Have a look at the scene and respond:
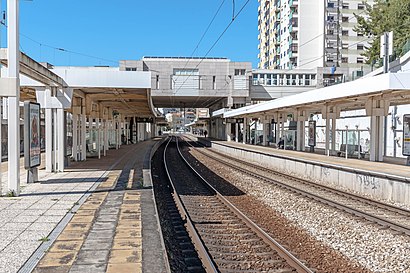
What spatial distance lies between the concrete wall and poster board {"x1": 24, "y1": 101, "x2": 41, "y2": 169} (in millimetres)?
10808

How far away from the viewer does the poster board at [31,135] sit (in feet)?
39.5

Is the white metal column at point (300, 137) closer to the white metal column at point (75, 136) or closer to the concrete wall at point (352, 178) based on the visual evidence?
the concrete wall at point (352, 178)

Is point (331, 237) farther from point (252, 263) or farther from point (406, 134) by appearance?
point (406, 134)

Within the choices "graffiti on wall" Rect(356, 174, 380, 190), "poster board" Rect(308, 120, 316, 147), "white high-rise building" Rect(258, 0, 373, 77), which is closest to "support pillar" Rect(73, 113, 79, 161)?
"graffiti on wall" Rect(356, 174, 380, 190)

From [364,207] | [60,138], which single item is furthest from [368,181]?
[60,138]

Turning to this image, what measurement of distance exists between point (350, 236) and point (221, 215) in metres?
3.10

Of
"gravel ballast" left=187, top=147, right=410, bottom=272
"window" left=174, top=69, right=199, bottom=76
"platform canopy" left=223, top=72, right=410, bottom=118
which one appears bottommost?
"gravel ballast" left=187, top=147, right=410, bottom=272

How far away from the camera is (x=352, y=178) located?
1587 centimetres

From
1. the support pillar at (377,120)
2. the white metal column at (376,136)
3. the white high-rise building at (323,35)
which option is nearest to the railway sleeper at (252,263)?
the support pillar at (377,120)

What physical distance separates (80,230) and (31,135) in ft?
20.4

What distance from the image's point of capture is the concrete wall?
1324 centimetres

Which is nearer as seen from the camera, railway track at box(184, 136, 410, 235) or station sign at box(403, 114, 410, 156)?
railway track at box(184, 136, 410, 235)

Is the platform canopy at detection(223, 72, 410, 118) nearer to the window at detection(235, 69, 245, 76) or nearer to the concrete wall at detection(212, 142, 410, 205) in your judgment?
the concrete wall at detection(212, 142, 410, 205)

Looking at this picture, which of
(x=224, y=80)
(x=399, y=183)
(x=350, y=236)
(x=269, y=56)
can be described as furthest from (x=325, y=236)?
(x=269, y=56)
